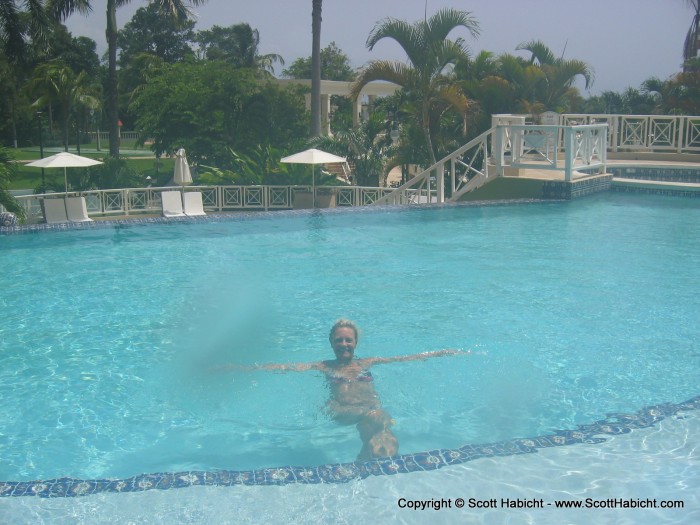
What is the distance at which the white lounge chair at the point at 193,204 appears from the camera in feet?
54.4

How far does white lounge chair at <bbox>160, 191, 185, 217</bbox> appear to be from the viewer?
53.7 feet

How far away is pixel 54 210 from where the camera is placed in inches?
605

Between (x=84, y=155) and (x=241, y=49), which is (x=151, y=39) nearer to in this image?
(x=241, y=49)

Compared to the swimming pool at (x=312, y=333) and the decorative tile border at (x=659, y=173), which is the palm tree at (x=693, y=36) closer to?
the decorative tile border at (x=659, y=173)

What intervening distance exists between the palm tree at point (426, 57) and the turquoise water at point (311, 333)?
5550 mm

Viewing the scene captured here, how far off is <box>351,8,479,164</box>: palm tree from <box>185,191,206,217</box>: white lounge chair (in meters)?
4.65

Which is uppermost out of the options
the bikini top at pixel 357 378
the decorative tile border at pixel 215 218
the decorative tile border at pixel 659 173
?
the decorative tile border at pixel 659 173

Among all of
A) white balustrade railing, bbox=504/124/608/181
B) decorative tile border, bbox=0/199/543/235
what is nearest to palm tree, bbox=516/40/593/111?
white balustrade railing, bbox=504/124/608/181

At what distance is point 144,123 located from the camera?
28.7m

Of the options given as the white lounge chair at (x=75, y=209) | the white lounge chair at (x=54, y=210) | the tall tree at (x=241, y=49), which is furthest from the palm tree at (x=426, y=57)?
the tall tree at (x=241, y=49)

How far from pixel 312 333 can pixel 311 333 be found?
11mm

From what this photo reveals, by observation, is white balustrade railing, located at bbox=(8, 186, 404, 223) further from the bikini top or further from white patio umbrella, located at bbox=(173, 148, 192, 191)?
the bikini top

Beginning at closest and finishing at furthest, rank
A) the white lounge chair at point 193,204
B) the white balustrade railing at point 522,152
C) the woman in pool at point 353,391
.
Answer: the woman in pool at point 353,391 < the white balustrade railing at point 522,152 < the white lounge chair at point 193,204

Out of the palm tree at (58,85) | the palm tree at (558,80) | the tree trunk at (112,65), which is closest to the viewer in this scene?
the palm tree at (558,80)
